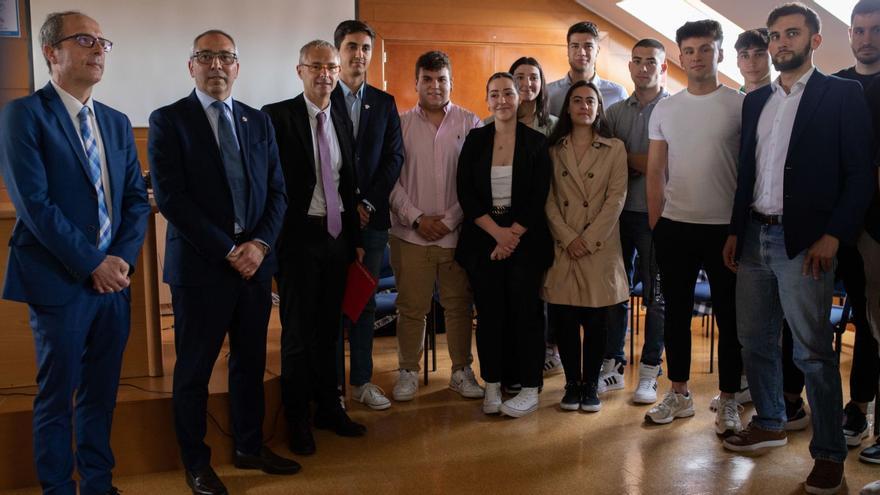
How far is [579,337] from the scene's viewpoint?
354 centimetres

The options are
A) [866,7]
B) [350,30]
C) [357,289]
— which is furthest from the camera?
[350,30]

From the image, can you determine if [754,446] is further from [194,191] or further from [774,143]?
[194,191]

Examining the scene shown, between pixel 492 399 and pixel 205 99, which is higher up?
pixel 205 99

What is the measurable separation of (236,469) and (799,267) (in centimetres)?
214

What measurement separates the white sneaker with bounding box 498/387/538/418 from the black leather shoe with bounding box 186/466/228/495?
133cm

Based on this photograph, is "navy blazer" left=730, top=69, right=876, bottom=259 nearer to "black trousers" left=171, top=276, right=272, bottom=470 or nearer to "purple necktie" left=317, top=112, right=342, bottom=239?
"purple necktie" left=317, top=112, right=342, bottom=239

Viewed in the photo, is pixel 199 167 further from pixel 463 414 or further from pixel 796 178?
pixel 796 178

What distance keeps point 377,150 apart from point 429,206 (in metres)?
0.41

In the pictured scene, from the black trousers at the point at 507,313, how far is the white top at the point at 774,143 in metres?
1.04

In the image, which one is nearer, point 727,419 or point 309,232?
point 309,232

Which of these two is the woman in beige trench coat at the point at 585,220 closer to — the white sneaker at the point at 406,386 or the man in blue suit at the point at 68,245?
the white sneaker at the point at 406,386

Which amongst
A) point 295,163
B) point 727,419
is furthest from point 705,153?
point 295,163

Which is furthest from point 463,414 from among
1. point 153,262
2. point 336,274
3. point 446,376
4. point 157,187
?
point 157,187

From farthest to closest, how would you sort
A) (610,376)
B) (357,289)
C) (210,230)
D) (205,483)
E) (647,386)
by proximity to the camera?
(610,376) → (647,386) → (357,289) → (205,483) → (210,230)
